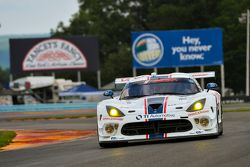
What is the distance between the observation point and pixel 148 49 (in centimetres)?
5322

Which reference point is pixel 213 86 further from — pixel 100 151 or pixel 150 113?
pixel 100 151

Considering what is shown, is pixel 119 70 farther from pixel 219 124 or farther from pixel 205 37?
pixel 219 124

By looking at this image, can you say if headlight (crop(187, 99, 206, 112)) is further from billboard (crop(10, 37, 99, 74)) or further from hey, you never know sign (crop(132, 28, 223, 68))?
billboard (crop(10, 37, 99, 74))

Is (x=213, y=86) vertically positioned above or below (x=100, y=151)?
above

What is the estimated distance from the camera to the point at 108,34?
10319 cm

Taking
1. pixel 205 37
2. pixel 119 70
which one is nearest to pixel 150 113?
pixel 205 37

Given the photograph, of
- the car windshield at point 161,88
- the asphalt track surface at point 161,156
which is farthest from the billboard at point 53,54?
the asphalt track surface at point 161,156

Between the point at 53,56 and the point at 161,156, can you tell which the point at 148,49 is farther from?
the point at 161,156

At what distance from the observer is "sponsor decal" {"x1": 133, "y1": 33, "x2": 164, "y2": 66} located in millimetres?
53188

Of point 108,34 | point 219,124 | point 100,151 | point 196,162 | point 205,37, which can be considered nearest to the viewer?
point 196,162

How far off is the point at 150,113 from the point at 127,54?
7780cm

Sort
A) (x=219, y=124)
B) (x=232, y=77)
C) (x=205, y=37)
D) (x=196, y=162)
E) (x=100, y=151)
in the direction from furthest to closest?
(x=232, y=77), (x=205, y=37), (x=219, y=124), (x=100, y=151), (x=196, y=162)

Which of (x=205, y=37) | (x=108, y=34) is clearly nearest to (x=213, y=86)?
(x=205, y=37)

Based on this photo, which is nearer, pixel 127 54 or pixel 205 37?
pixel 205 37
